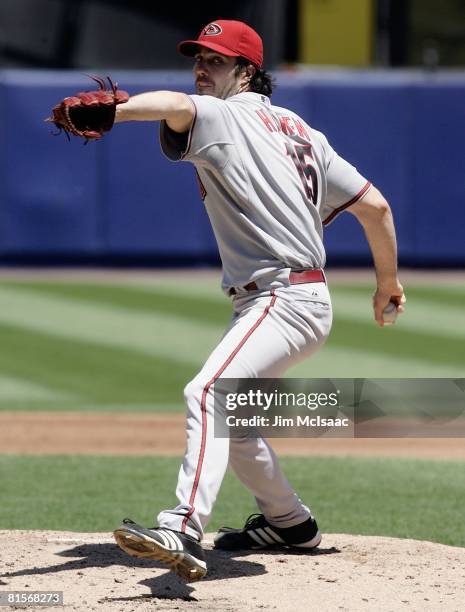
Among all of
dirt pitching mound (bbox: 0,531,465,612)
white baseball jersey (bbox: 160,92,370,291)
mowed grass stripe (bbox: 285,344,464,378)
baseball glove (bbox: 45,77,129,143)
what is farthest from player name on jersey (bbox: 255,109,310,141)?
mowed grass stripe (bbox: 285,344,464,378)

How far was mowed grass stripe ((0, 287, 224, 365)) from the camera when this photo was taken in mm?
10641

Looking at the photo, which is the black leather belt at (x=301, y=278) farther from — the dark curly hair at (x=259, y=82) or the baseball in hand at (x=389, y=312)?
the dark curly hair at (x=259, y=82)

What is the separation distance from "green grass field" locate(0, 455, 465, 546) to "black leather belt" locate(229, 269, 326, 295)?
1.43m

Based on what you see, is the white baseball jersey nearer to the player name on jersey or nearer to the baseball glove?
the player name on jersey

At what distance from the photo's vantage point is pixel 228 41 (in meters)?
4.47

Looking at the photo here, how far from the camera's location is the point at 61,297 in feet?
43.3

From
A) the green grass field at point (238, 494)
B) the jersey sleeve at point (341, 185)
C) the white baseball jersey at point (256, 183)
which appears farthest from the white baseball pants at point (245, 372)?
the green grass field at point (238, 494)

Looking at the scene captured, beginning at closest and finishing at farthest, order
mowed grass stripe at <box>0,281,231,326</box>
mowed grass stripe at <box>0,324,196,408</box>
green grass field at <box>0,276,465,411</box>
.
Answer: mowed grass stripe at <box>0,324,196,408</box> → green grass field at <box>0,276,465,411</box> → mowed grass stripe at <box>0,281,231,326</box>

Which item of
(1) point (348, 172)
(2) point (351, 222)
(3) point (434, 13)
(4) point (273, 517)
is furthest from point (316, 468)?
(3) point (434, 13)

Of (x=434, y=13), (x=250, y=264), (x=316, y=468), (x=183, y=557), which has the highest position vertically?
(x=434, y=13)

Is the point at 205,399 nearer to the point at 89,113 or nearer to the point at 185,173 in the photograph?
the point at 89,113

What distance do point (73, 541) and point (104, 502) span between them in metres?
1.11

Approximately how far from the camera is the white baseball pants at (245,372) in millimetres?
4230

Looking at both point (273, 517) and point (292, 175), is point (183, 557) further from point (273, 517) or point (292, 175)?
point (292, 175)
